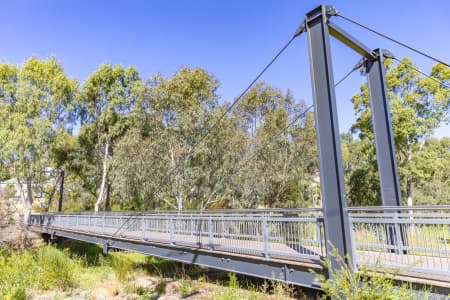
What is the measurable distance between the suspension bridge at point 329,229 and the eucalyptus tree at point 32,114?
14912 millimetres

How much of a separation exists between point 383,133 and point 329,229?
3543 mm

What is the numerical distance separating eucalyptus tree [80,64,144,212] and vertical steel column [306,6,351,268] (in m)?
18.6

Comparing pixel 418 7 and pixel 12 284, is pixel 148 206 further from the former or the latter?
pixel 418 7

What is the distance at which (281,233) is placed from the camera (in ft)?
20.7

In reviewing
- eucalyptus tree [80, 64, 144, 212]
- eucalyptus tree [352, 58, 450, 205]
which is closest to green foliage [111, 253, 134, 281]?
eucalyptus tree [80, 64, 144, 212]

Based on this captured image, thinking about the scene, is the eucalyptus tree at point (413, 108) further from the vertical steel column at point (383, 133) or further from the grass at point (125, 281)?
the grass at point (125, 281)

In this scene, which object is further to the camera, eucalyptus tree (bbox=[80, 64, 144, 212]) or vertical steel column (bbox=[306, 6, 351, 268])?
eucalyptus tree (bbox=[80, 64, 144, 212])

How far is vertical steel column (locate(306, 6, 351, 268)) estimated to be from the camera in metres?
4.99

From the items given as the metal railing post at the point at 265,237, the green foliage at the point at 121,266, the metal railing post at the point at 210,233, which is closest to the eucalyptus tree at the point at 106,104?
the green foliage at the point at 121,266

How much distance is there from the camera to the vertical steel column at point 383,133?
6.79m

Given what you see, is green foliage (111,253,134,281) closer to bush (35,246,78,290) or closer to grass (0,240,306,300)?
grass (0,240,306,300)

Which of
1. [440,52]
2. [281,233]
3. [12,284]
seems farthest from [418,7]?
[12,284]

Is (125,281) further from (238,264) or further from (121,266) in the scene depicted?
(238,264)

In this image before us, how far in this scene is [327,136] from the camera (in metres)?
5.51
